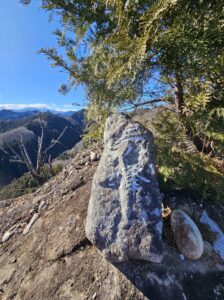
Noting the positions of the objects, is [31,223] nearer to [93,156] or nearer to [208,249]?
[93,156]

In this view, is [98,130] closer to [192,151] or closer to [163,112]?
[163,112]

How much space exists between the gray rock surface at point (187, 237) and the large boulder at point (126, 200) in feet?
1.61

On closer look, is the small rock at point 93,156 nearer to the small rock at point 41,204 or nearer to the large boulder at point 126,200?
the small rock at point 41,204

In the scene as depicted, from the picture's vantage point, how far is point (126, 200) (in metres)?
2.49

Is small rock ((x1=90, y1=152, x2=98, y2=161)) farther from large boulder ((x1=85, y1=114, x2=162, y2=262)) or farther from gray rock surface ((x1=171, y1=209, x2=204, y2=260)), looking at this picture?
gray rock surface ((x1=171, y1=209, x2=204, y2=260))

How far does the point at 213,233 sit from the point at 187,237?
482mm

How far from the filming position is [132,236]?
7.62 ft

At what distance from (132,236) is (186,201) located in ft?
4.33

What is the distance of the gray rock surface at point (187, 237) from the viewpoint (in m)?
2.63

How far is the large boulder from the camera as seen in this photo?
2.32m

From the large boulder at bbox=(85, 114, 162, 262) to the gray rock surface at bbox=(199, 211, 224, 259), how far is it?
2.99 feet

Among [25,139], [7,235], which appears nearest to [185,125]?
[7,235]

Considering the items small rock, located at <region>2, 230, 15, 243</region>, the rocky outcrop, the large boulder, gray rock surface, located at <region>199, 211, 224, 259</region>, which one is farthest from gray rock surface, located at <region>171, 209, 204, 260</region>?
small rock, located at <region>2, 230, 15, 243</region>

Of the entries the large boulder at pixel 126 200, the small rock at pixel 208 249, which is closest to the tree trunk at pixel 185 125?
the large boulder at pixel 126 200
